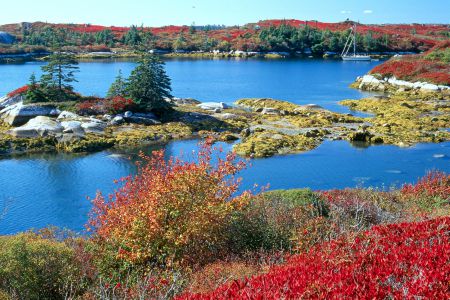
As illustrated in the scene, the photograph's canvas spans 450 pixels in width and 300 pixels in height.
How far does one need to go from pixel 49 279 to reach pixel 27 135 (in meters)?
34.1

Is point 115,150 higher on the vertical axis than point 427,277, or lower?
lower

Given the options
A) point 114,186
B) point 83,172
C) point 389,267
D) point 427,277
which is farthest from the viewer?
point 83,172

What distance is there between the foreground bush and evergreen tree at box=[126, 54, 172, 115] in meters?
39.7

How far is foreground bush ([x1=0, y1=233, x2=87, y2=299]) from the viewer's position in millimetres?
15211

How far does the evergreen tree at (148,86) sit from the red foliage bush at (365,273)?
145 feet

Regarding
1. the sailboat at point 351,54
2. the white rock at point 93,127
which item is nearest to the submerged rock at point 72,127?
the white rock at point 93,127

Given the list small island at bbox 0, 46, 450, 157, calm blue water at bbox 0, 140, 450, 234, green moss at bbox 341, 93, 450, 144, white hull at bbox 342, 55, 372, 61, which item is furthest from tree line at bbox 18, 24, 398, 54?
calm blue water at bbox 0, 140, 450, 234

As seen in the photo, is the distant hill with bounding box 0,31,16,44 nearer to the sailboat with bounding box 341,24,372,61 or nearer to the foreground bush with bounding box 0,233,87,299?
the sailboat with bounding box 341,24,372,61

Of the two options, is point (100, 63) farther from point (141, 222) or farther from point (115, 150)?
point (141, 222)

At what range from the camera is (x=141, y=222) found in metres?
16.0

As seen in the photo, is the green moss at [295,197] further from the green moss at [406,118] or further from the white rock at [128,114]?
the white rock at [128,114]

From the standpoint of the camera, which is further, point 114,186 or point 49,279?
point 114,186

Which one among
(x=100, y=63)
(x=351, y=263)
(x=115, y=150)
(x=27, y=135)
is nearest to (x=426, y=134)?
(x=115, y=150)

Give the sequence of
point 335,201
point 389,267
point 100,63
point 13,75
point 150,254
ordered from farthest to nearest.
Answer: point 100,63 < point 13,75 < point 335,201 < point 150,254 < point 389,267
